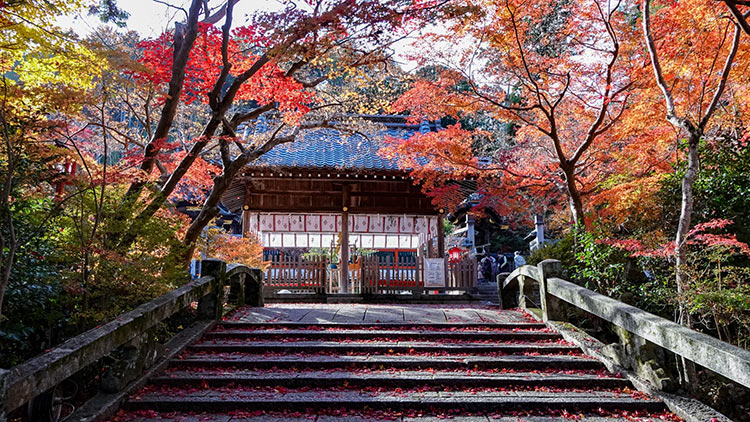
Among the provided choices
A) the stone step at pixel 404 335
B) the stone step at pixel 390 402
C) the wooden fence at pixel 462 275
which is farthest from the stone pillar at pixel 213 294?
the wooden fence at pixel 462 275

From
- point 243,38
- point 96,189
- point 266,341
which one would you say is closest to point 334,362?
point 266,341

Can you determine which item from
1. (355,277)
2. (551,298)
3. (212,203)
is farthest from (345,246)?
(551,298)

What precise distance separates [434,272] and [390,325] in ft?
23.1

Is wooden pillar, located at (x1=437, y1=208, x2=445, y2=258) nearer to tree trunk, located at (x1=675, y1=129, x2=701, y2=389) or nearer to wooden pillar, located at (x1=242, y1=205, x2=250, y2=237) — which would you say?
wooden pillar, located at (x1=242, y1=205, x2=250, y2=237)

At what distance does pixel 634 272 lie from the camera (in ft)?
26.0

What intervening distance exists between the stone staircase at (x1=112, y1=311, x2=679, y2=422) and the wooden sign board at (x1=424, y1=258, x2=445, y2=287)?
713cm

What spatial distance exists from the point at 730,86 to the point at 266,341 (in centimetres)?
899

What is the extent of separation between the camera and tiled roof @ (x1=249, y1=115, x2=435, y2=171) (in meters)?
12.7

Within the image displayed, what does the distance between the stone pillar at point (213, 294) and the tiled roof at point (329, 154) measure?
591 centimetres

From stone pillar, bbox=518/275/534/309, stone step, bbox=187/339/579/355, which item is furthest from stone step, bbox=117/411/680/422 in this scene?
stone pillar, bbox=518/275/534/309

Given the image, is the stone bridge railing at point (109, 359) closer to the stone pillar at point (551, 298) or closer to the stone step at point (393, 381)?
the stone step at point (393, 381)

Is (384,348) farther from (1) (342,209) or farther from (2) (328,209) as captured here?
(2) (328,209)

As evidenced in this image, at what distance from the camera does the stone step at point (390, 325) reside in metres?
6.37

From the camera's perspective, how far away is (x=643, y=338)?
4.36m
